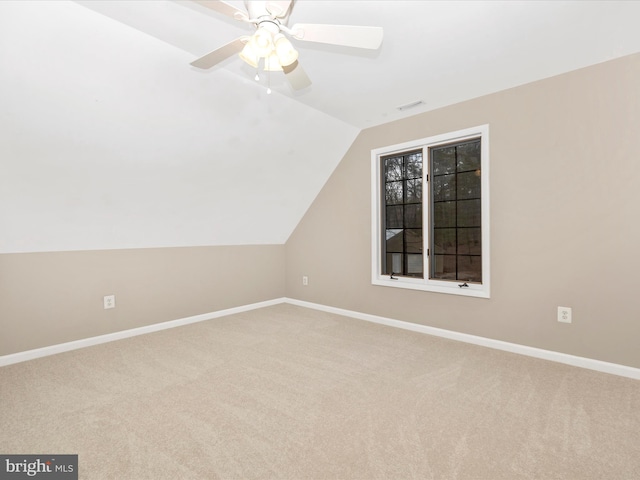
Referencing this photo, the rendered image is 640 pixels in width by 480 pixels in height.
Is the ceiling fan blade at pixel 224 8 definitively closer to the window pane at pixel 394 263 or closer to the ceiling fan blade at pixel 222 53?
the ceiling fan blade at pixel 222 53

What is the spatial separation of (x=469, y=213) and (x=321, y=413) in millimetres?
2349

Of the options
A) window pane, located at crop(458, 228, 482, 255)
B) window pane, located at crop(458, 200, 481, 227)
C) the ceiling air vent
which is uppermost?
the ceiling air vent

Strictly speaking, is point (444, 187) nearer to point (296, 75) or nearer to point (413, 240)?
point (413, 240)

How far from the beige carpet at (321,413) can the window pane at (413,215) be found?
1.32 m

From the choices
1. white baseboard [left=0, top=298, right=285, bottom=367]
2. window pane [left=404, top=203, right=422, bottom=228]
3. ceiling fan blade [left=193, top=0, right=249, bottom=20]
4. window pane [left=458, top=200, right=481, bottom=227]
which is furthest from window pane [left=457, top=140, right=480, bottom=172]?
white baseboard [left=0, top=298, right=285, bottom=367]

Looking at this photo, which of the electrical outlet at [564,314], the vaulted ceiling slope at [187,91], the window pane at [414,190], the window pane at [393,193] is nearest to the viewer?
the vaulted ceiling slope at [187,91]

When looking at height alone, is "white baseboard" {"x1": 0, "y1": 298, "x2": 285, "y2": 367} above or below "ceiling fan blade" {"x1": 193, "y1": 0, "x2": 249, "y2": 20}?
below

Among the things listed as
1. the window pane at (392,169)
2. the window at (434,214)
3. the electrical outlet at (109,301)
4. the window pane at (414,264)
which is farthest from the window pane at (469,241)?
the electrical outlet at (109,301)

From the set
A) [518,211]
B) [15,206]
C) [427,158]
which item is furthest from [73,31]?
[518,211]

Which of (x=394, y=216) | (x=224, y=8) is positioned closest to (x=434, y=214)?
(x=394, y=216)

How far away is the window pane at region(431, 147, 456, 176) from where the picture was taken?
3355mm

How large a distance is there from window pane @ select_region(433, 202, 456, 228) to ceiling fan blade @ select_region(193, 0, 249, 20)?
2605 millimetres

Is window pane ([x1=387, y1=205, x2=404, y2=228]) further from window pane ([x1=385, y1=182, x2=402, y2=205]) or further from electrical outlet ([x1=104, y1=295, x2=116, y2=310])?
electrical outlet ([x1=104, y1=295, x2=116, y2=310])

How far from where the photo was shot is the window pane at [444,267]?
3377mm
